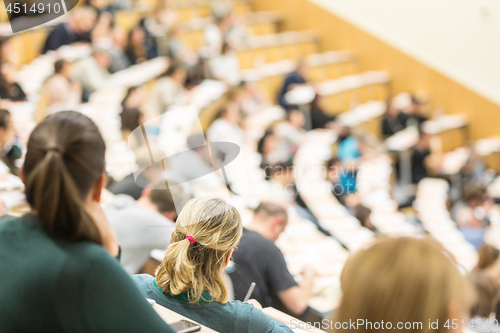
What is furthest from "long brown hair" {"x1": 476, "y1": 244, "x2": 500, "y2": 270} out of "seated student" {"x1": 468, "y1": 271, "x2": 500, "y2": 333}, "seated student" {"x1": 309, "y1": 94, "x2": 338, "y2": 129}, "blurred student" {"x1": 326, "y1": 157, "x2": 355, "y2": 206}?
"seated student" {"x1": 309, "y1": 94, "x2": 338, "y2": 129}

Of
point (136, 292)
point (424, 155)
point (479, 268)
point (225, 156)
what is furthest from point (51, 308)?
point (424, 155)

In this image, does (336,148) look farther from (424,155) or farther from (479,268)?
(479,268)

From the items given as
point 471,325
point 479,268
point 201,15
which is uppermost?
point 201,15

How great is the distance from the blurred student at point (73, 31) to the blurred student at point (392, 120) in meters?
2.11

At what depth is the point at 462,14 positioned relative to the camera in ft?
3.49

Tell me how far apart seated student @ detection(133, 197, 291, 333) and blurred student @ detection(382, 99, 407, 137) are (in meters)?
3.19

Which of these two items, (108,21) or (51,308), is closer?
(51,308)

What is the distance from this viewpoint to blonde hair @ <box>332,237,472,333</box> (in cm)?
38

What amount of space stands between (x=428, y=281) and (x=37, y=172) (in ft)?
1.05

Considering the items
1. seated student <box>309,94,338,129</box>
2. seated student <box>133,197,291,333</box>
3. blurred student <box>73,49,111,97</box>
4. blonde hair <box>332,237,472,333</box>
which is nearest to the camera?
blonde hair <box>332,237,472,333</box>

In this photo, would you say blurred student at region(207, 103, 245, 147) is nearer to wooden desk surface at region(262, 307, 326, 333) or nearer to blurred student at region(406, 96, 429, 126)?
wooden desk surface at region(262, 307, 326, 333)

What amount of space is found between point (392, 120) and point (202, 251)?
10.7ft

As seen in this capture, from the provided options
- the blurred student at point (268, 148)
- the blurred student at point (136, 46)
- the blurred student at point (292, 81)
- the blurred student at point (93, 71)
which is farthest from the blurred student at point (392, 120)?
the blurred student at point (93, 71)

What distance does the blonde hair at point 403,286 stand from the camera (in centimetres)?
38
